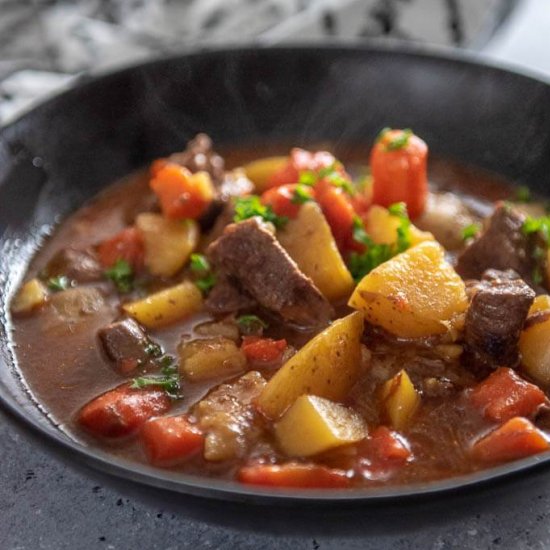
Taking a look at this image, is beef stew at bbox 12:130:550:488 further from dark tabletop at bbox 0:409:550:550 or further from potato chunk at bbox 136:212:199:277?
dark tabletop at bbox 0:409:550:550

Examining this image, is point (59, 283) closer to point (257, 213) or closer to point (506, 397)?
point (257, 213)

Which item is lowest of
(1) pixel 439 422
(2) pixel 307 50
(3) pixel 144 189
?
(1) pixel 439 422

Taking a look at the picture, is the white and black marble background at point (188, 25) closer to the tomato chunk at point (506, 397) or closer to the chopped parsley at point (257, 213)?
the chopped parsley at point (257, 213)

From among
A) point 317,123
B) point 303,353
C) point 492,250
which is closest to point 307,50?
point 317,123

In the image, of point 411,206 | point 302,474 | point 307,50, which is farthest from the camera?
point 307,50

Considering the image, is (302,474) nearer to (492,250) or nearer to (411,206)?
(492,250)

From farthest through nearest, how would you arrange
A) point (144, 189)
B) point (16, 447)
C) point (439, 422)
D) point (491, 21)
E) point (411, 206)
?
point (491, 21) → point (144, 189) → point (411, 206) → point (16, 447) → point (439, 422)
